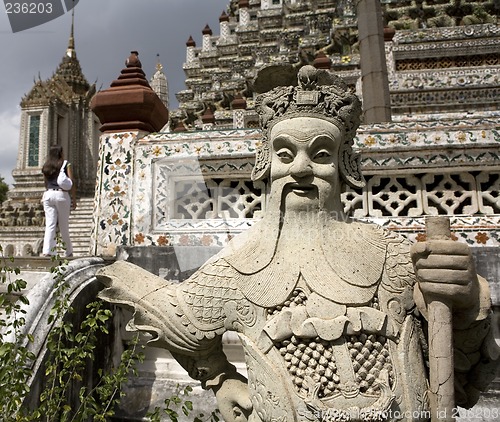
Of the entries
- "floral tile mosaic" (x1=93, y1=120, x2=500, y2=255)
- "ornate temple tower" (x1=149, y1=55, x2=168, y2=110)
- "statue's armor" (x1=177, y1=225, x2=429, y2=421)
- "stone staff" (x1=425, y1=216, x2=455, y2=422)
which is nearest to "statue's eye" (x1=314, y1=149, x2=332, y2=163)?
"statue's armor" (x1=177, y1=225, x2=429, y2=421)

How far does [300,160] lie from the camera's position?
84.5 inches

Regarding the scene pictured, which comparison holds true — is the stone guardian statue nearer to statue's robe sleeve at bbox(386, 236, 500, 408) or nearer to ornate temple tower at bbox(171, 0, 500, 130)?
statue's robe sleeve at bbox(386, 236, 500, 408)

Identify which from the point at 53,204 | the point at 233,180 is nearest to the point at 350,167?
the point at 233,180

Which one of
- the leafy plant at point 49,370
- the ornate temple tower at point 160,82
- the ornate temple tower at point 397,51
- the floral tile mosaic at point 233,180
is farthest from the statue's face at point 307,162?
the ornate temple tower at point 160,82

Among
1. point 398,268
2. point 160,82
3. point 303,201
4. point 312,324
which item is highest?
point 160,82

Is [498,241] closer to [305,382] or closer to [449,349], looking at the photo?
[449,349]

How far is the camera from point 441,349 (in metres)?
1.84

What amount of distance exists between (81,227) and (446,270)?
1268cm

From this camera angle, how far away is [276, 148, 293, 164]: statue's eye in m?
2.19

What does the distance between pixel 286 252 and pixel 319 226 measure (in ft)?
0.66

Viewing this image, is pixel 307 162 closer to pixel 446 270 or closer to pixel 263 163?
pixel 263 163

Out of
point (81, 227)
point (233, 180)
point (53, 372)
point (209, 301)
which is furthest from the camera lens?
point (81, 227)

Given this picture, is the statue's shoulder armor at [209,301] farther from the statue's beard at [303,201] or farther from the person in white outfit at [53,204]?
the person in white outfit at [53,204]

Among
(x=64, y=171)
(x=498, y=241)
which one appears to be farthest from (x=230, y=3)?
(x=498, y=241)
